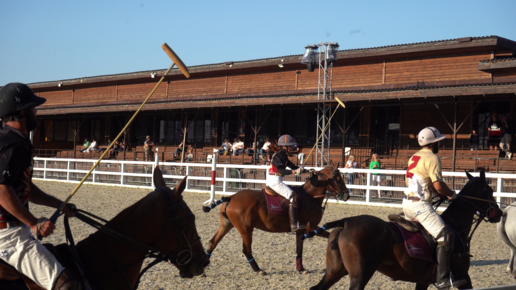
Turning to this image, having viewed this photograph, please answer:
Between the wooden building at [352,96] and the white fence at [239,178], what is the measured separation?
397 centimetres

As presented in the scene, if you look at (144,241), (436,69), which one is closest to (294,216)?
(144,241)

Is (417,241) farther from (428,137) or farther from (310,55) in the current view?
(310,55)

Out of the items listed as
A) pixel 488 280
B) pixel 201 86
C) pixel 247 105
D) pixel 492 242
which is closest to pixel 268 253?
pixel 488 280

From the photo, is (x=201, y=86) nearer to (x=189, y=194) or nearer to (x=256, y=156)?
(x=256, y=156)

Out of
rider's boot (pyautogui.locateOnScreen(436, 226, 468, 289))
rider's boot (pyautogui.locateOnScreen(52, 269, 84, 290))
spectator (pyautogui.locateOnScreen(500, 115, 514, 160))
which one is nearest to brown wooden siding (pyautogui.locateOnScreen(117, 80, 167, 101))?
spectator (pyautogui.locateOnScreen(500, 115, 514, 160))

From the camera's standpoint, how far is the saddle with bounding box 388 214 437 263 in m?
4.92

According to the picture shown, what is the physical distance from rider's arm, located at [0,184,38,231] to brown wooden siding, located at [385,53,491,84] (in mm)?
22811

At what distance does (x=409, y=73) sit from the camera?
2400 cm

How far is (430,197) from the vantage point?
16.8 ft

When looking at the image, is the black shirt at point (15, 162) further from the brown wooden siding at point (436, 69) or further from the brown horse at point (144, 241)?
the brown wooden siding at point (436, 69)

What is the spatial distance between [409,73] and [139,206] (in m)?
22.7

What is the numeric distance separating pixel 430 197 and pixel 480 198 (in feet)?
3.20

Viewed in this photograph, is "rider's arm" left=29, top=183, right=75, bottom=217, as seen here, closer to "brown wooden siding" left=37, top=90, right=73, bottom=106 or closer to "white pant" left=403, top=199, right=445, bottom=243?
"white pant" left=403, top=199, right=445, bottom=243

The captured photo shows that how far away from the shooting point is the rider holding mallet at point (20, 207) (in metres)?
2.83
